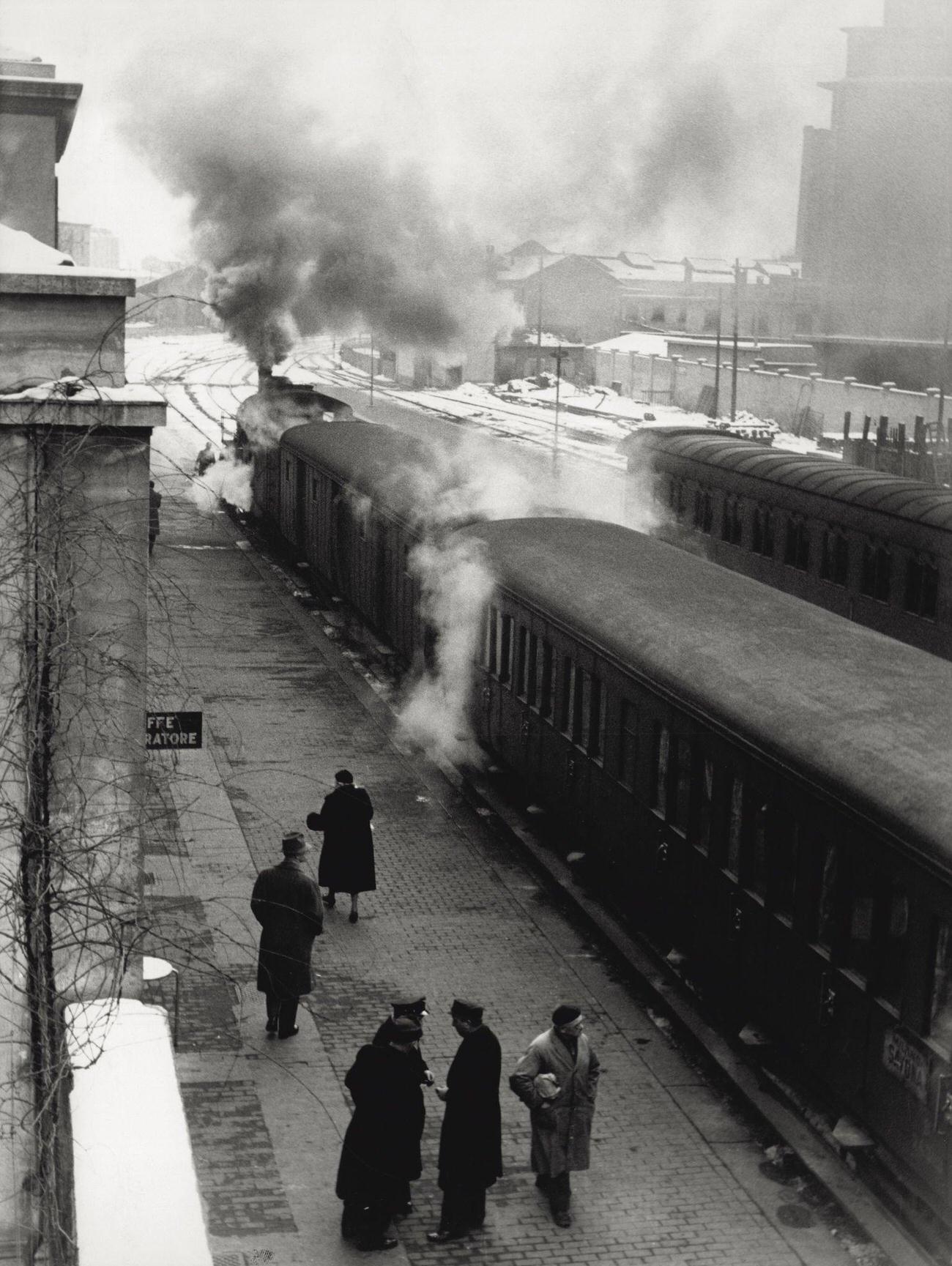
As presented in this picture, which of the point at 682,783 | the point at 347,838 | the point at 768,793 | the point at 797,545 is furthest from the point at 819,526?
the point at 768,793

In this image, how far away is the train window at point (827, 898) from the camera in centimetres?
817

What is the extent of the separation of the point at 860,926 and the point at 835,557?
10446mm

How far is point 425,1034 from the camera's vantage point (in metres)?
10.3

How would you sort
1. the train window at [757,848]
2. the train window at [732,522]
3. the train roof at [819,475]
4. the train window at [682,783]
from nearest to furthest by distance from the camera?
the train window at [757,848] < the train window at [682,783] < the train roof at [819,475] < the train window at [732,522]

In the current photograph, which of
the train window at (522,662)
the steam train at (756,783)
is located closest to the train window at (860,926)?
the steam train at (756,783)

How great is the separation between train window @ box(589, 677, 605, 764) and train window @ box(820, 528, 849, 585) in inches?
255

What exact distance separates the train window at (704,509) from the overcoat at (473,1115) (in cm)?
1536

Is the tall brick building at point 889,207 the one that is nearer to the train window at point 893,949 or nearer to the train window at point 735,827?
the train window at point 735,827

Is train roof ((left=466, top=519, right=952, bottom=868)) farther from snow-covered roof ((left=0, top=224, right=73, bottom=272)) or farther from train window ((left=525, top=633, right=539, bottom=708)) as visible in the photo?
snow-covered roof ((left=0, top=224, right=73, bottom=272))

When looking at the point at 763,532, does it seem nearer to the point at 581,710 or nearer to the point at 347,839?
the point at 581,710

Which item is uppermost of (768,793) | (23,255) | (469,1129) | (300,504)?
(23,255)

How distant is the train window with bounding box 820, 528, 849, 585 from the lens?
17734 millimetres

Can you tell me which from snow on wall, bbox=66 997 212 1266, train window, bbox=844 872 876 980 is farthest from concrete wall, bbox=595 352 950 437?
snow on wall, bbox=66 997 212 1266

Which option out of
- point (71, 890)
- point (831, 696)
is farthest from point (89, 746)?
point (831, 696)
